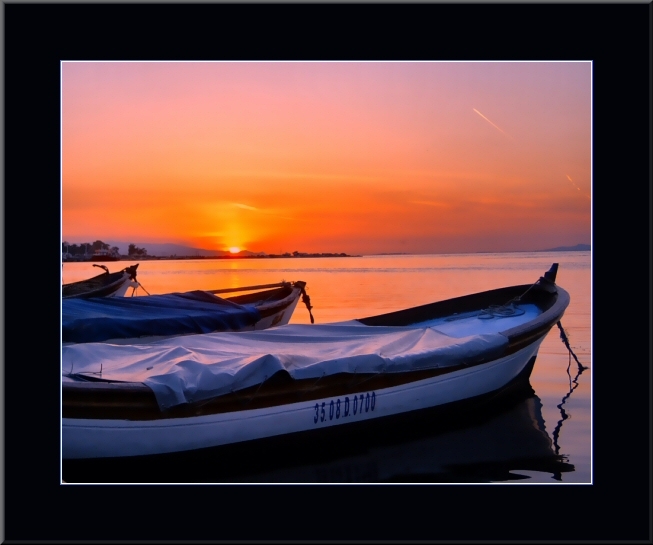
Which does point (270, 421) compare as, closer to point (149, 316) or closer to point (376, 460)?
point (376, 460)

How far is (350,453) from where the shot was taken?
5211mm

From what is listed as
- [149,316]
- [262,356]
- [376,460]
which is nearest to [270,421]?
[262,356]

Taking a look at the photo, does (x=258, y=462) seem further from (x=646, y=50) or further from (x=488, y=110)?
(x=646, y=50)

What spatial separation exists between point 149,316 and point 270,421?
325 cm

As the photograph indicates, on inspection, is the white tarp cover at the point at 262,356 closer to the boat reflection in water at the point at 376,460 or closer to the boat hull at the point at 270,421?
the boat hull at the point at 270,421

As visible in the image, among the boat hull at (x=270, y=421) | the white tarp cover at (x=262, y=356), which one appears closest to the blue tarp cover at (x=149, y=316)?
the white tarp cover at (x=262, y=356)

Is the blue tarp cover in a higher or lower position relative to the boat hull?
higher

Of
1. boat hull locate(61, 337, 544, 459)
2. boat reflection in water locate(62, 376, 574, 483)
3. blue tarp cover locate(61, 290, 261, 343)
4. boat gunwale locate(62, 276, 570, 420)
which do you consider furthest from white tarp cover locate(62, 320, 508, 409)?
blue tarp cover locate(61, 290, 261, 343)

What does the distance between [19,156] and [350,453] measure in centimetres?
→ 302

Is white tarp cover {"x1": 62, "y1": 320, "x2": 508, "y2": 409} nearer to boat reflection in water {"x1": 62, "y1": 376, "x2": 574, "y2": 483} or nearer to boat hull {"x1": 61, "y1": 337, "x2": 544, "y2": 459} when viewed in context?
boat hull {"x1": 61, "y1": 337, "x2": 544, "y2": 459}

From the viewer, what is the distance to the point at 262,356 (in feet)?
15.6

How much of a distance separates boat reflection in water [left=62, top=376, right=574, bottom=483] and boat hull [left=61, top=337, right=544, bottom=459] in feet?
0.28

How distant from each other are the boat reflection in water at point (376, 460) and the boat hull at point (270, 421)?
84 millimetres

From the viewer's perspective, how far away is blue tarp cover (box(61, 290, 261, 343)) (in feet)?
22.9
